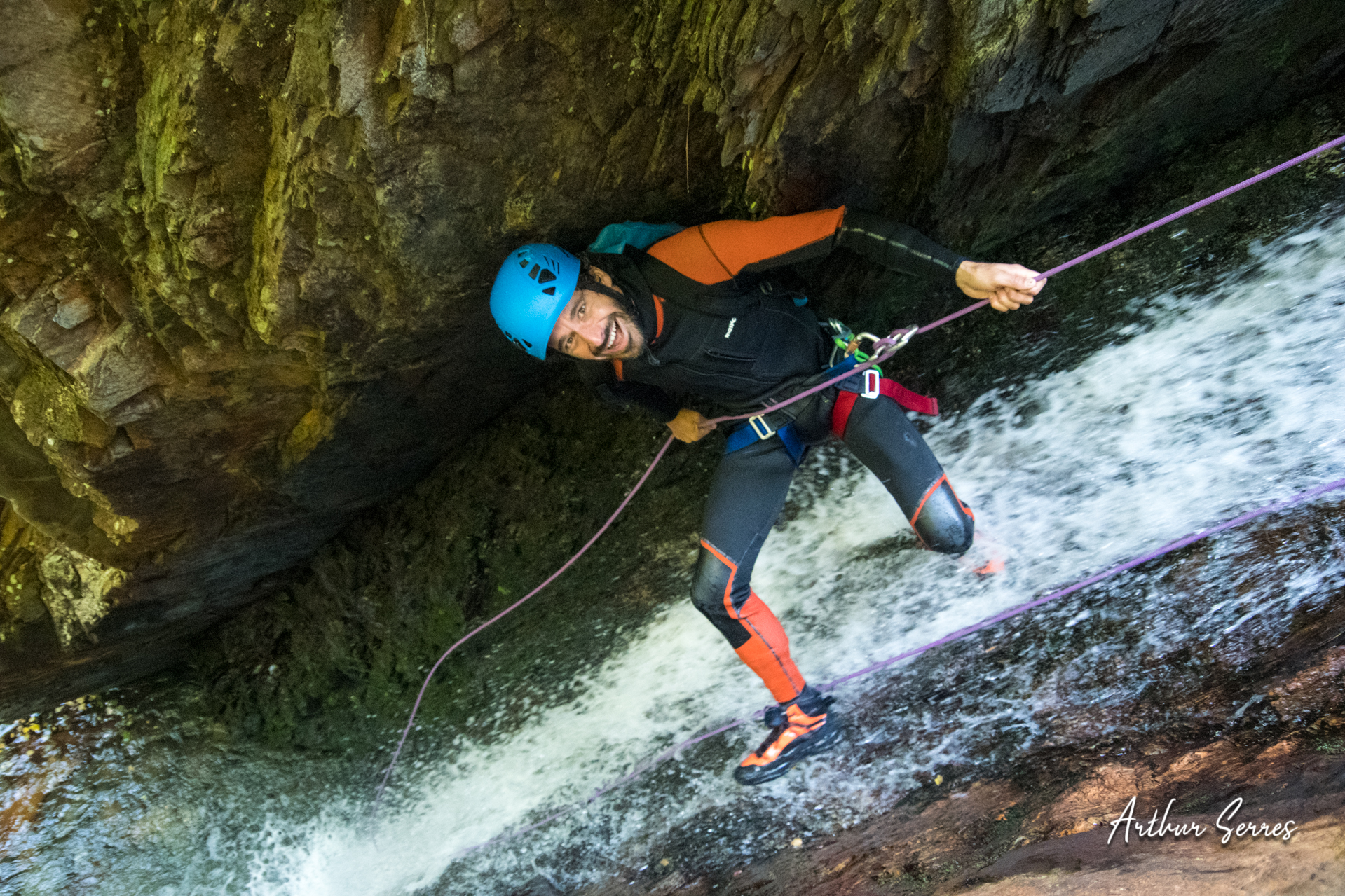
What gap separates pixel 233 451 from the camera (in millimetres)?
3590

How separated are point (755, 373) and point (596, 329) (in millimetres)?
613

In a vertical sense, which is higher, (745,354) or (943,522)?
(745,354)

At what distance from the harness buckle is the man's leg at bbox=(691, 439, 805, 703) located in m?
0.37

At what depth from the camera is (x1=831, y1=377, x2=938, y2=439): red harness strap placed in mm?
2951

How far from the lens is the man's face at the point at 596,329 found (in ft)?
8.86

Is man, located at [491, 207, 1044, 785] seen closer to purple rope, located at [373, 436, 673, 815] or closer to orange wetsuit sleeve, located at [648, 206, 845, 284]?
orange wetsuit sleeve, located at [648, 206, 845, 284]

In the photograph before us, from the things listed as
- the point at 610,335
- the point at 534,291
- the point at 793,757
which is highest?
the point at 534,291

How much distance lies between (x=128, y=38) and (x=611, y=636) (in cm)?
297

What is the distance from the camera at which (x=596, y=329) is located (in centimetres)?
272

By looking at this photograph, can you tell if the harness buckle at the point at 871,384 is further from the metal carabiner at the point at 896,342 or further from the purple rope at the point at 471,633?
the purple rope at the point at 471,633

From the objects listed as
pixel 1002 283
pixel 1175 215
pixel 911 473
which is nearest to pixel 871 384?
pixel 911 473

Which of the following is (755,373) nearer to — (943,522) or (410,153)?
(943,522)

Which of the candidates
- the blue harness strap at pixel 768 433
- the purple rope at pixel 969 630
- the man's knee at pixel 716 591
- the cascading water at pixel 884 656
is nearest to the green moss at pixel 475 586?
the cascading water at pixel 884 656

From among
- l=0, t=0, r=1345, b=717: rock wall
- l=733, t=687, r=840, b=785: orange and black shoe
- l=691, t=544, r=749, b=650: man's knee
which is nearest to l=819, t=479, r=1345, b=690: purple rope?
l=733, t=687, r=840, b=785: orange and black shoe
